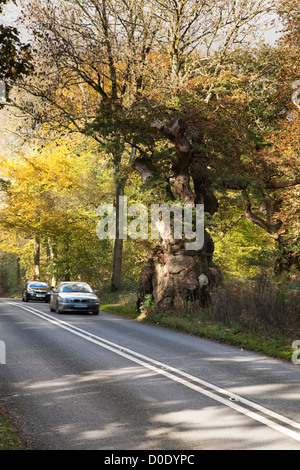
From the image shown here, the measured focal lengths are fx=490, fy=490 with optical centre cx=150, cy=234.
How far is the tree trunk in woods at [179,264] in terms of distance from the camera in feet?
64.1

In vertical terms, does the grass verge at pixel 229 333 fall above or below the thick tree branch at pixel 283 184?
below

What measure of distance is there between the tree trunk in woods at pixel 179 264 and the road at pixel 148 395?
649 cm

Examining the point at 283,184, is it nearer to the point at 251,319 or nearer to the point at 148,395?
the point at 251,319

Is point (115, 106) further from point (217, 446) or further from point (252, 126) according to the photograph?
point (217, 446)

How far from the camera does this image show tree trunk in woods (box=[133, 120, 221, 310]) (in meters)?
19.5

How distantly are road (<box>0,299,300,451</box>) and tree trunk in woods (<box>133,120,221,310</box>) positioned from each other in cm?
649

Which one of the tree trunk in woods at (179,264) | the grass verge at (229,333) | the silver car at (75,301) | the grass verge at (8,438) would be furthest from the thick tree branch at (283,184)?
the grass verge at (8,438)

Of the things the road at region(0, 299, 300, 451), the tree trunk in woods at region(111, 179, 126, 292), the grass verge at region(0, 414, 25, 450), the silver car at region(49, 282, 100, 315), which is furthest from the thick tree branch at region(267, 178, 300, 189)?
the grass verge at region(0, 414, 25, 450)

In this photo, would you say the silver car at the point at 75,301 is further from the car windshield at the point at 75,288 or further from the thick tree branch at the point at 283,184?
the thick tree branch at the point at 283,184

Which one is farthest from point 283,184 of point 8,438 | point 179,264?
point 8,438

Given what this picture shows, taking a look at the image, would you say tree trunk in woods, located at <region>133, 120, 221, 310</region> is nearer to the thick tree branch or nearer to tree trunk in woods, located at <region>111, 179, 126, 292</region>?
the thick tree branch

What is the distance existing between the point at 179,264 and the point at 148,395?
1272 cm

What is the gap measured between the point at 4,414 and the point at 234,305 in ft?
32.7

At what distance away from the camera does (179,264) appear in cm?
2006
